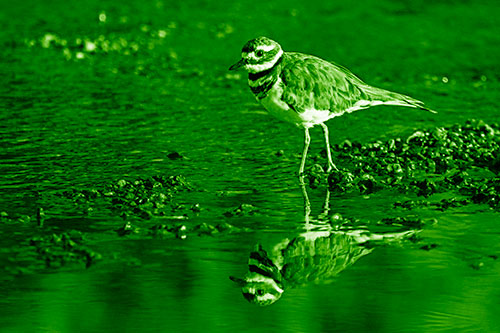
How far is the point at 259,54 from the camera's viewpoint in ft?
35.4

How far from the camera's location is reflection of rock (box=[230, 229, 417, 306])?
799 centimetres

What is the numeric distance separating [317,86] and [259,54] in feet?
2.78

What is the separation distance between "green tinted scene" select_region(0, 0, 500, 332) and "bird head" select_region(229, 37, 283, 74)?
0.02 metres

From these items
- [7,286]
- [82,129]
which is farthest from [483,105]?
[7,286]

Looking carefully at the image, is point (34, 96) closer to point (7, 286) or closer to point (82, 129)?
point (82, 129)

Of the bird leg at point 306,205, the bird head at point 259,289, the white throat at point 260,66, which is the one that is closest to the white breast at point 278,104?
the white throat at point 260,66

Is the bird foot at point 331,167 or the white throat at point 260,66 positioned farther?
the bird foot at point 331,167

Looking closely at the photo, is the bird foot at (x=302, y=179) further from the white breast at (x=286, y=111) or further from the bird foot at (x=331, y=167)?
the white breast at (x=286, y=111)

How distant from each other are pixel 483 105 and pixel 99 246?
868 cm

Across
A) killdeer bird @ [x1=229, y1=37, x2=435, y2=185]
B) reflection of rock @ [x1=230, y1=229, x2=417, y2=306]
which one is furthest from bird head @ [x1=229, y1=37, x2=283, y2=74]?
reflection of rock @ [x1=230, y1=229, x2=417, y2=306]

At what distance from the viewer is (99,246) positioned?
8695 mm

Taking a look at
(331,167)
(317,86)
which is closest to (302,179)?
(331,167)

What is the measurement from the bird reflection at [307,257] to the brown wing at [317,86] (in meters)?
1.85

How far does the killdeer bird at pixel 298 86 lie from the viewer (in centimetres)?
1083
